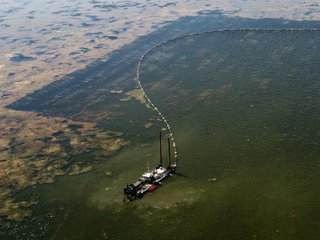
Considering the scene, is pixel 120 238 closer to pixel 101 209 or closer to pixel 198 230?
pixel 101 209

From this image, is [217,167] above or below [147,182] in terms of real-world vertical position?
below

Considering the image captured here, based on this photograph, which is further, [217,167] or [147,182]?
[217,167]

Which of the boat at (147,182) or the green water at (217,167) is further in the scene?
the boat at (147,182)

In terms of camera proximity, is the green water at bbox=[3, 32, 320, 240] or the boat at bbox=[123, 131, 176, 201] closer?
the green water at bbox=[3, 32, 320, 240]
